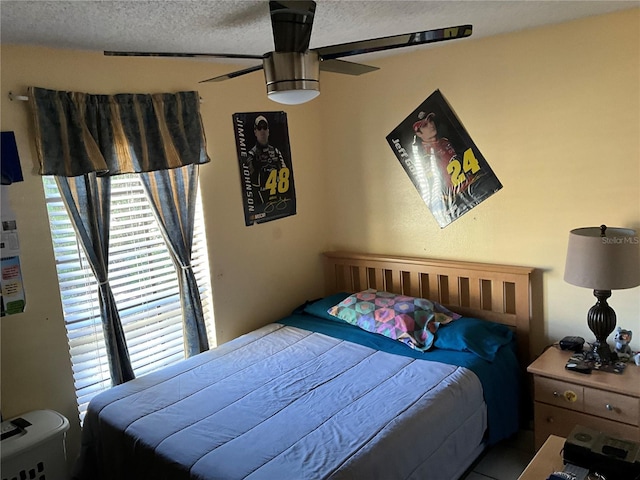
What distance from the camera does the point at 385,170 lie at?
362 centimetres

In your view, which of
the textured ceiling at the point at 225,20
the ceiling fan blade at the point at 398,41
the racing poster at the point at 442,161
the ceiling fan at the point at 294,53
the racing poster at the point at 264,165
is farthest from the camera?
the racing poster at the point at 264,165

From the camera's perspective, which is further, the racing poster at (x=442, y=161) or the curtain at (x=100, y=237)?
the racing poster at (x=442, y=161)

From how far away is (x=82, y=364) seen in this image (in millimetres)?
2768

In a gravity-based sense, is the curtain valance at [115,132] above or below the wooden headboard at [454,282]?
above

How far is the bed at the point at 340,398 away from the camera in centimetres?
208

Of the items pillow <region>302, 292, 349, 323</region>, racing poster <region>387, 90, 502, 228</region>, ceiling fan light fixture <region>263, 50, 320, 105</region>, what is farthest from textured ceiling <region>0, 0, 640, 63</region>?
pillow <region>302, 292, 349, 323</region>

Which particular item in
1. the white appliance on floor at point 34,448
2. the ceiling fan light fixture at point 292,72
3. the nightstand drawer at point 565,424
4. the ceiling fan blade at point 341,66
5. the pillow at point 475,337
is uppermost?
the ceiling fan blade at point 341,66

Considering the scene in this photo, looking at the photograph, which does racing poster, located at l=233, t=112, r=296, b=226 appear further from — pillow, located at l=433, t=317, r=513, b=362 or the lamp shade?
the lamp shade

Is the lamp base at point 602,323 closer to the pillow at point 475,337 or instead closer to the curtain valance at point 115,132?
the pillow at point 475,337

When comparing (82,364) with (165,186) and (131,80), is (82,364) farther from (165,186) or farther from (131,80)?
(131,80)

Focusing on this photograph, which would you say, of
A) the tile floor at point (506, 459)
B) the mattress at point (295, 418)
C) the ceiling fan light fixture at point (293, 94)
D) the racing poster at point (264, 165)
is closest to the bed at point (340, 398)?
the mattress at point (295, 418)

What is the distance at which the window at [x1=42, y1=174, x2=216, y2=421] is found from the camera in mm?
2693

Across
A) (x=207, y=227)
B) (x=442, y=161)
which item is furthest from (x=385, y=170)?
(x=207, y=227)

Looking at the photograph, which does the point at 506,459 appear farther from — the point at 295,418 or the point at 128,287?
the point at 128,287
